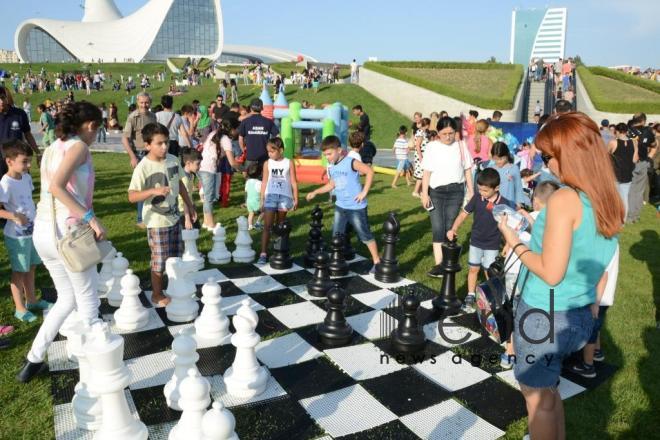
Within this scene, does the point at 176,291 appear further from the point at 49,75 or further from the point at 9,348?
the point at 49,75

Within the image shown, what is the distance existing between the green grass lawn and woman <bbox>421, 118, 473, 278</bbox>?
1.99ft

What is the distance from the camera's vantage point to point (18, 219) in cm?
352

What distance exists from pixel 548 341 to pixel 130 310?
2867 millimetres

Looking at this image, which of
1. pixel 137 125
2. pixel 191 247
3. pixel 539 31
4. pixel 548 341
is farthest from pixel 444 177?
pixel 539 31

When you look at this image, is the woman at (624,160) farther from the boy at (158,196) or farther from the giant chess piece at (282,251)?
the boy at (158,196)

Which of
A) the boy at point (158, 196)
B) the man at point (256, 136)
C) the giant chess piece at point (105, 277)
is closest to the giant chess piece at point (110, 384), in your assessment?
the boy at point (158, 196)

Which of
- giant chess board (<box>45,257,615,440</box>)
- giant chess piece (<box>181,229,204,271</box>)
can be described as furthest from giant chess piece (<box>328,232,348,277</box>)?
giant chess piece (<box>181,229,204,271</box>)

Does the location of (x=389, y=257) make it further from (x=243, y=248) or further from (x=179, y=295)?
(x=179, y=295)

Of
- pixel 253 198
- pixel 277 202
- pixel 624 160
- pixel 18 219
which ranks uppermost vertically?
pixel 624 160

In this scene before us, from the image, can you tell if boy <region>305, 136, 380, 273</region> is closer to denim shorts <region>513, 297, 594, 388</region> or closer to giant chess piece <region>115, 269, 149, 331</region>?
giant chess piece <region>115, 269, 149, 331</region>

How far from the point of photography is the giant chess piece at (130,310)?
356 cm

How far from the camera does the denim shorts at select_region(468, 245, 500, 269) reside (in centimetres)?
413

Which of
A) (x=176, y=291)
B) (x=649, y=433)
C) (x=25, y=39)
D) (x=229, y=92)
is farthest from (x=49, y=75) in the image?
(x=649, y=433)

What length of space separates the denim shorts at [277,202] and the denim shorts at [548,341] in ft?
12.2
